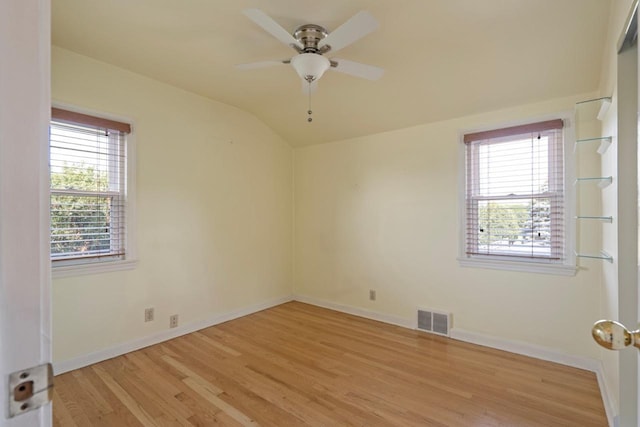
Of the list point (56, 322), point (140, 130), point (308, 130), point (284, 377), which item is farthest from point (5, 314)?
point (308, 130)

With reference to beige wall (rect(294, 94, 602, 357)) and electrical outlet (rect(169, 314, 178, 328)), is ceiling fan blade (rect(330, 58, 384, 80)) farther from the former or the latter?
electrical outlet (rect(169, 314, 178, 328))

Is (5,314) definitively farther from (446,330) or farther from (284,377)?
(446,330)

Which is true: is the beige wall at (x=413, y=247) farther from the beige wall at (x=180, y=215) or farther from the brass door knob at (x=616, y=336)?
the brass door knob at (x=616, y=336)

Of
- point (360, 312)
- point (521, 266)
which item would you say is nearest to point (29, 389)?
point (521, 266)

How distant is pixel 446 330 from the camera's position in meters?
3.38

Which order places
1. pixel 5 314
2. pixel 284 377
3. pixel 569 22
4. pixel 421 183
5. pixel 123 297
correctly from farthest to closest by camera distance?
pixel 421 183 → pixel 123 297 → pixel 284 377 → pixel 569 22 → pixel 5 314

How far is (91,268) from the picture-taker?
280 cm

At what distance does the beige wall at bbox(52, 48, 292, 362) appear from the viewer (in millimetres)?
2764

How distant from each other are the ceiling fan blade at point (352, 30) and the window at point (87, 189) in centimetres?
217

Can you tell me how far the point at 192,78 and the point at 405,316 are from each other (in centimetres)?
342

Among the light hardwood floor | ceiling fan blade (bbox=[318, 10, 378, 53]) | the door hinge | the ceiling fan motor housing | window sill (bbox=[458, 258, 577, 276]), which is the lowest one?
the light hardwood floor

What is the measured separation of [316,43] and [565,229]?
261cm

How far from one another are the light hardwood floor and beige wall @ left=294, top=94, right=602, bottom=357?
0.38 m

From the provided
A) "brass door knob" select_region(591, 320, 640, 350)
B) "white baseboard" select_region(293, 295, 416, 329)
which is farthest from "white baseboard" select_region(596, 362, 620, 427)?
"brass door knob" select_region(591, 320, 640, 350)
